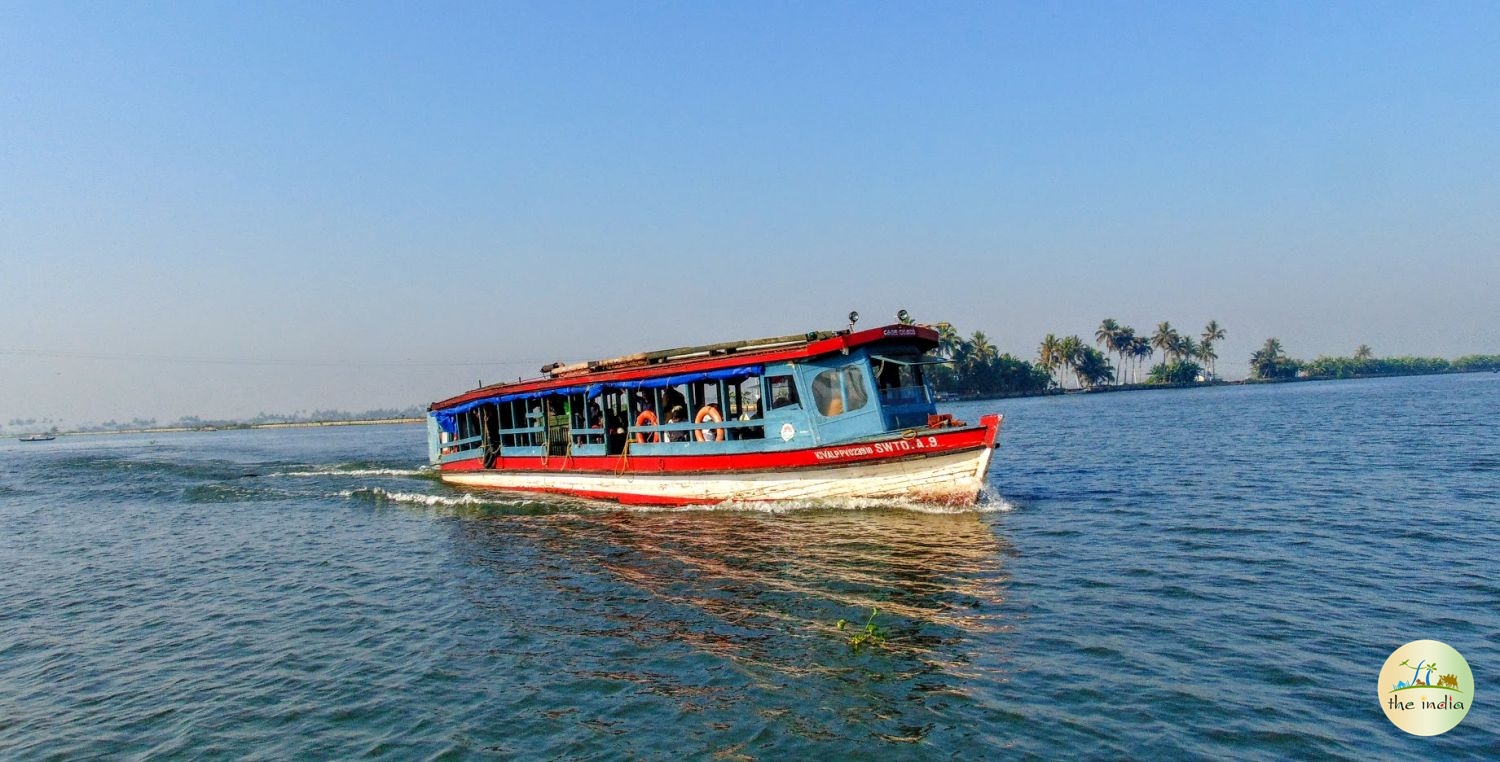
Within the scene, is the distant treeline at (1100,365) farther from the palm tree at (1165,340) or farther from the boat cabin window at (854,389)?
the boat cabin window at (854,389)

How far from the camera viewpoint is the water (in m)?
6.73

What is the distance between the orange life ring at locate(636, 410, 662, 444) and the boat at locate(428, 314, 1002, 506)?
0.12 feet

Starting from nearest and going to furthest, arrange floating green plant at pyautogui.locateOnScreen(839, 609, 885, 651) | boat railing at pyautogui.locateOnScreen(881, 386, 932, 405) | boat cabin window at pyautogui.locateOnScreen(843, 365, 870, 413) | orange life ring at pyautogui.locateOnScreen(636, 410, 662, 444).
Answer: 1. floating green plant at pyautogui.locateOnScreen(839, 609, 885, 651)
2. boat cabin window at pyautogui.locateOnScreen(843, 365, 870, 413)
3. boat railing at pyautogui.locateOnScreen(881, 386, 932, 405)
4. orange life ring at pyautogui.locateOnScreen(636, 410, 662, 444)

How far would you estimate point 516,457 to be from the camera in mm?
24750

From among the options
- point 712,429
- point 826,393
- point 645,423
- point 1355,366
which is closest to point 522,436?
point 645,423

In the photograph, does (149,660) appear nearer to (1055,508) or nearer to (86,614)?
(86,614)

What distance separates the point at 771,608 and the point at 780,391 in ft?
26.9

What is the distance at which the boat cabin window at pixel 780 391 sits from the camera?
1762 cm

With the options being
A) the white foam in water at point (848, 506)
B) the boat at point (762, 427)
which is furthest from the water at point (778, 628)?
the boat at point (762, 427)

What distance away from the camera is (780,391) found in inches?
704

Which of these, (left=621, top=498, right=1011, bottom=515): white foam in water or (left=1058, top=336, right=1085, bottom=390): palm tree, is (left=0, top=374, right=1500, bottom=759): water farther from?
(left=1058, top=336, right=1085, bottom=390): palm tree

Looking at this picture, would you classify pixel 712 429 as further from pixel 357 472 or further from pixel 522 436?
pixel 357 472

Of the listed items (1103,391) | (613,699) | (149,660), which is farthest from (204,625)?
(1103,391)

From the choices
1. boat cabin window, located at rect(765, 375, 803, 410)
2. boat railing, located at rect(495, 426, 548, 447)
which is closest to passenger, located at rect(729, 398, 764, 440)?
boat cabin window, located at rect(765, 375, 803, 410)
